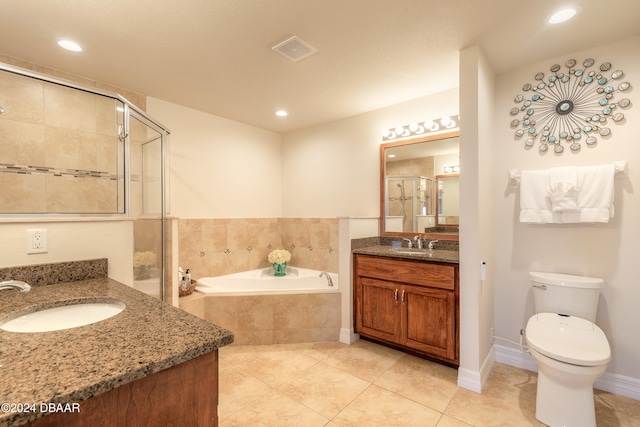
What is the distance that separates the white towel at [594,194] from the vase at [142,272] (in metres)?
2.96

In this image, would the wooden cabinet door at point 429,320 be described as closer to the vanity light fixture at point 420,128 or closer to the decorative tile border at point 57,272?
the vanity light fixture at point 420,128

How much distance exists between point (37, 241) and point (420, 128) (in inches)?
116

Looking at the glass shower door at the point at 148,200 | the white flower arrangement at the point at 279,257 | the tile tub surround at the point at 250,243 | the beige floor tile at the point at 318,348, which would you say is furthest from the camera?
the white flower arrangement at the point at 279,257

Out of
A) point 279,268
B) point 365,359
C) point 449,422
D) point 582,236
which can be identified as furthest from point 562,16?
point 279,268

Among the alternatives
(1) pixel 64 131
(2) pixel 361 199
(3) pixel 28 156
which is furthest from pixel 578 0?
(3) pixel 28 156

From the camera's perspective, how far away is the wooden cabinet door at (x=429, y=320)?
7.06ft

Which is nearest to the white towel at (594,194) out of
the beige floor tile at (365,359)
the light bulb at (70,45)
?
the beige floor tile at (365,359)

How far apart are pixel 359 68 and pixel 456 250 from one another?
1790 mm

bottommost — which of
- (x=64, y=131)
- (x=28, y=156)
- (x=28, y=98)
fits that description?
(x=28, y=156)

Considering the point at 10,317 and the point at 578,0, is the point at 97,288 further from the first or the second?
the point at 578,0

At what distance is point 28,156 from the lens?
2145mm

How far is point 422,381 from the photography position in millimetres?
2098

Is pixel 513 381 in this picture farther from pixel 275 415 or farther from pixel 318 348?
pixel 275 415

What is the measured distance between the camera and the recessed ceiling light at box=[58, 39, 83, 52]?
1.90 meters
